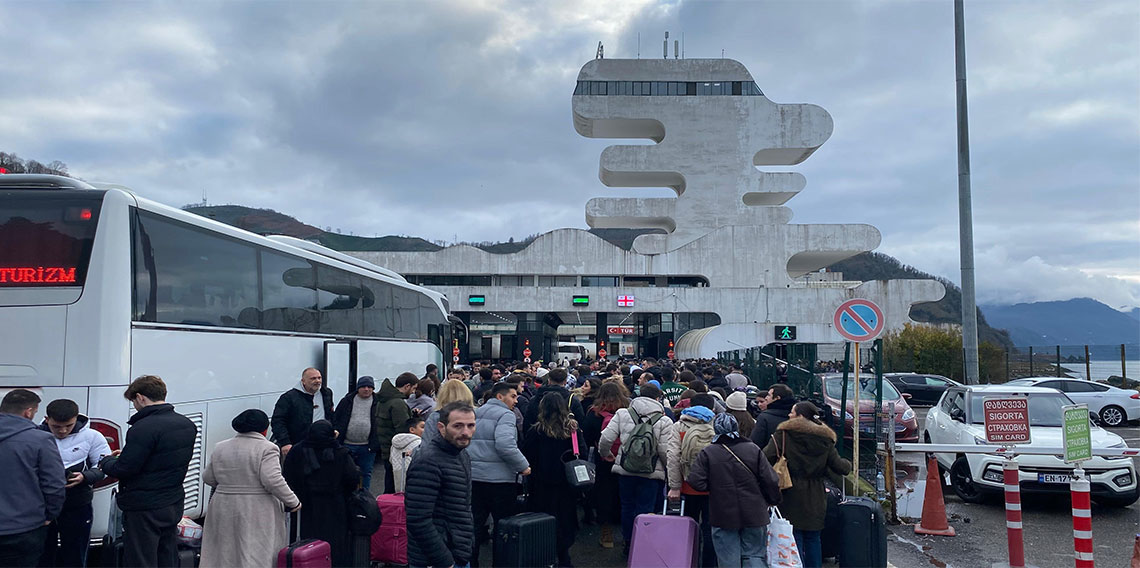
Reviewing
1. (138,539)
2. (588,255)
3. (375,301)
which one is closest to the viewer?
(138,539)

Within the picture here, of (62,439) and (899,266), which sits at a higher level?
(899,266)

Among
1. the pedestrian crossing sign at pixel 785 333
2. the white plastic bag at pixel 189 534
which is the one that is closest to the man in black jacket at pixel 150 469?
the white plastic bag at pixel 189 534

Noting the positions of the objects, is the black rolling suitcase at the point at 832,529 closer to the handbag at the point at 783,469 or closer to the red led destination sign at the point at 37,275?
the handbag at the point at 783,469

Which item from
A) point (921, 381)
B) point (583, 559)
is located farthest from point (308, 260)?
point (921, 381)

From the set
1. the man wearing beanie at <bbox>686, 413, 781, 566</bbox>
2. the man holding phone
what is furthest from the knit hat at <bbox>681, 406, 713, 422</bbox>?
the man holding phone

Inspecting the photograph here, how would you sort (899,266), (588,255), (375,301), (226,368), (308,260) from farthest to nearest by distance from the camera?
(899,266) → (588,255) → (375,301) → (308,260) → (226,368)

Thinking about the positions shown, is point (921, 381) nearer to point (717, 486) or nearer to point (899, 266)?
point (717, 486)

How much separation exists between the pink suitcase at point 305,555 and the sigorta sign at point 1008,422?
286 inches

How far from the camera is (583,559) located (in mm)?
7617

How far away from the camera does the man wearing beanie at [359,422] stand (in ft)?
31.2

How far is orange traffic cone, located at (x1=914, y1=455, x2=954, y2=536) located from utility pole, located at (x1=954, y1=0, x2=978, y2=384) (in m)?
10.9

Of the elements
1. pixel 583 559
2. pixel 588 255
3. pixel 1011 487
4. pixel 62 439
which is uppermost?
pixel 588 255

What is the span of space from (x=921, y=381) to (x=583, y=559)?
71.0 ft

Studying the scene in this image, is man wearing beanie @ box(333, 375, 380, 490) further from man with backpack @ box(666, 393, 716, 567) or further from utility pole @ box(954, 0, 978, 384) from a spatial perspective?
utility pole @ box(954, 0, 978, 384)
